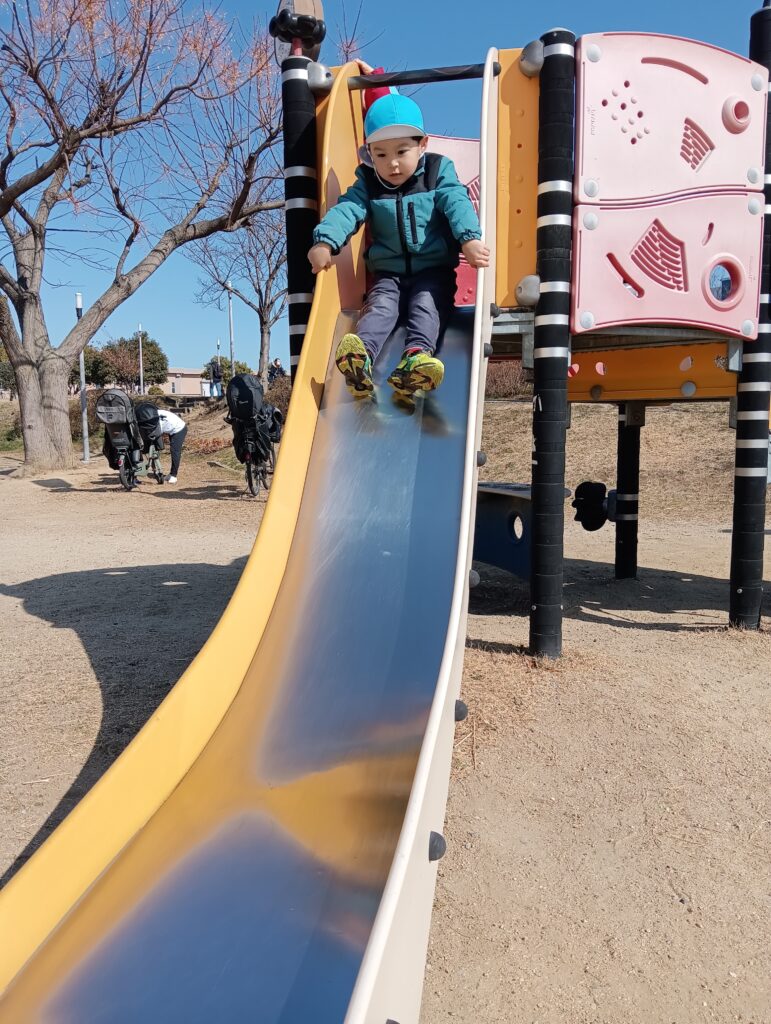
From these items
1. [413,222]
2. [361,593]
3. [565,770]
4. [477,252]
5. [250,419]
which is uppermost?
[413,222]

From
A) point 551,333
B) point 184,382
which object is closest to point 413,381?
Result: point 551,333

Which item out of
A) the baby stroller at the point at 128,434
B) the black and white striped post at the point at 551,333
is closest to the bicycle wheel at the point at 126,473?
the baby stroller at the point at 128,434

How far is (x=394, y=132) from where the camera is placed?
3.70 metres

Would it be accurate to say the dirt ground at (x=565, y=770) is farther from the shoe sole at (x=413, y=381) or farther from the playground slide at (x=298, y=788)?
the shoe sole at (x=413, y=381)

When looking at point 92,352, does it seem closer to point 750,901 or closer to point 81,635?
point 81,635

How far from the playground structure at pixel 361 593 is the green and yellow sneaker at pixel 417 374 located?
0.42 feet

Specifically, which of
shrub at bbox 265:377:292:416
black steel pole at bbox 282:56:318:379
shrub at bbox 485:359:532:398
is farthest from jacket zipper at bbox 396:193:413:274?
shrub at bbox 265:377:292:416

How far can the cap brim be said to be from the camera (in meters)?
3.70

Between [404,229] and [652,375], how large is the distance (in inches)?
100

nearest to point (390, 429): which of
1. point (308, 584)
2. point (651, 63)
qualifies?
point (308, 584)

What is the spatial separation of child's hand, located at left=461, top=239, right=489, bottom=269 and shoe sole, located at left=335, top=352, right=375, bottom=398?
73cm

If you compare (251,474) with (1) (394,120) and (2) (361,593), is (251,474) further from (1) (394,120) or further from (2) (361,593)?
(2) (361,593)

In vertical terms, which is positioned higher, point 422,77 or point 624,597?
point 422,77

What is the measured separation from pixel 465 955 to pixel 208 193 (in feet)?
47.6
